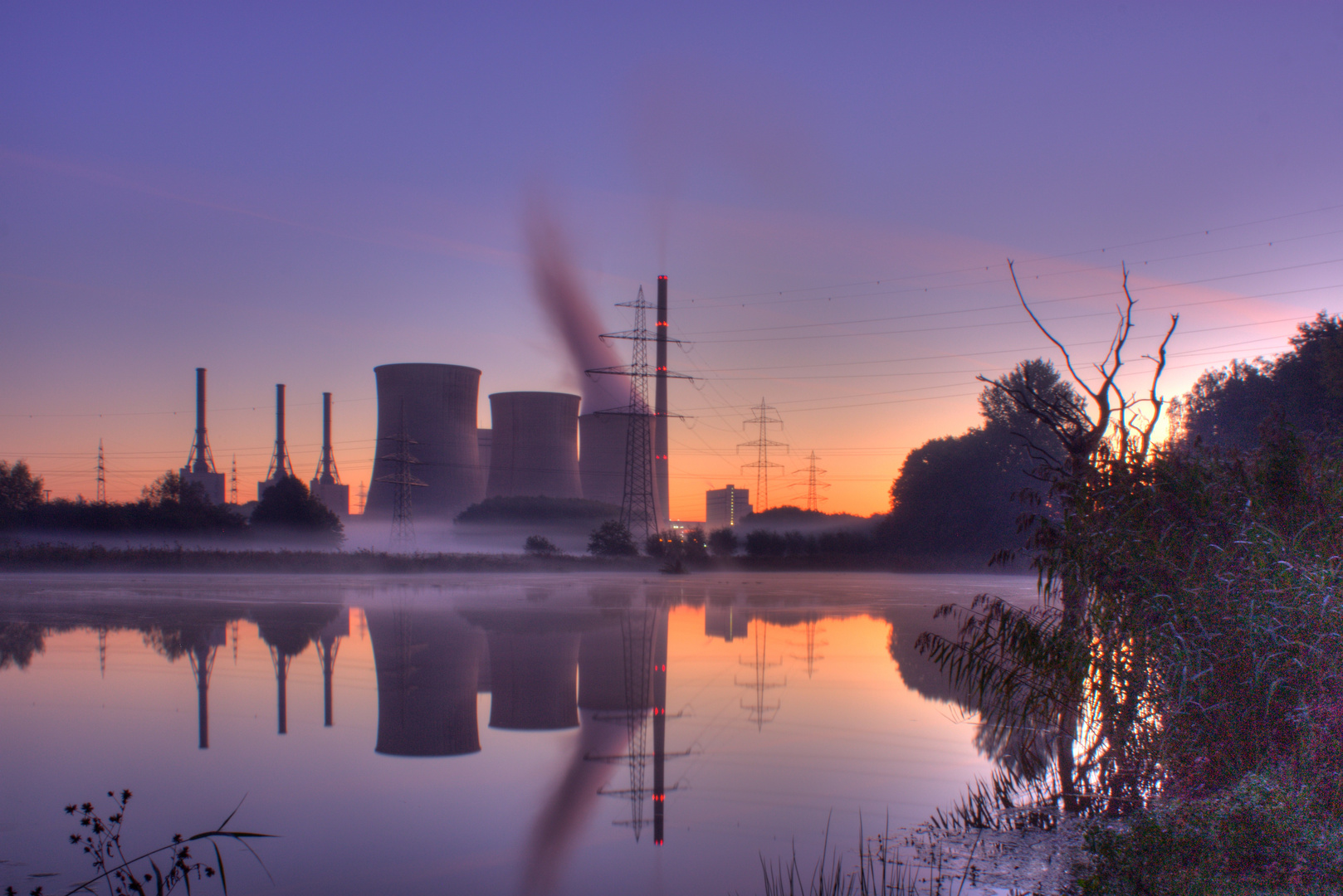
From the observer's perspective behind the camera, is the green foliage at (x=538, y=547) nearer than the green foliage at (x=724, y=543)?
Yes

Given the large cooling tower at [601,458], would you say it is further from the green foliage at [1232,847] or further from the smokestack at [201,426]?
the green foliage at [1232,847]

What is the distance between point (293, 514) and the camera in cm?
3512

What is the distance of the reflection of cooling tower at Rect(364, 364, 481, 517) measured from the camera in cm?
3288

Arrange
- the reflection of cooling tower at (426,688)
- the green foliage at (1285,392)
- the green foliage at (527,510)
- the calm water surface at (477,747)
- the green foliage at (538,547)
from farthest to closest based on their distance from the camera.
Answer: the green foliage at (527,510) < the green foliage at (538,547) < the green foliage at (1285,392) < the reflection of cooling tower at (426,688) < the calm water surface at (477,747)

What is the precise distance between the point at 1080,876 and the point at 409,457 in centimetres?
3156

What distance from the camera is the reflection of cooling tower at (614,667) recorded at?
8.08 meters

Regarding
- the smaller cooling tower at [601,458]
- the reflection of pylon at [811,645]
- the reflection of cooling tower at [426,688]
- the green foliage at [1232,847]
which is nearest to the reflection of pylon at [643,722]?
the reflection of cooling tower at [426,688]

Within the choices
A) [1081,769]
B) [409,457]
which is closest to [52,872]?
[1081,769]

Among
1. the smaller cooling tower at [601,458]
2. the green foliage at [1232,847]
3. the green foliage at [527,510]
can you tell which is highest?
A: the smaller cooling tower at [601,458]

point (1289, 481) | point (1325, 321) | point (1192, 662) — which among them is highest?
point (1325, 321)

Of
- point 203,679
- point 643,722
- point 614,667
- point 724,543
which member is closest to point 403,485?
point 724,543

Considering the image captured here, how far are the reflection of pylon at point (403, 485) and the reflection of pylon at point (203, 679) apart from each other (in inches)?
834

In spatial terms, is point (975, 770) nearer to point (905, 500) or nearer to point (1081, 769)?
point (1081, 769)

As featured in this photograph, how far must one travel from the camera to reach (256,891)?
3971 millimetres
